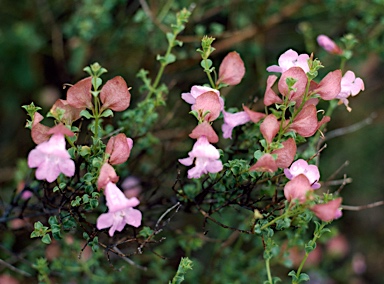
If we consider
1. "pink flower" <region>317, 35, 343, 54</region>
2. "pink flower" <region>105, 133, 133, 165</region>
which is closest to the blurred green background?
"pink flower" <region>317, 35, 343, 54</region>

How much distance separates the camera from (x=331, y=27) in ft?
4.69

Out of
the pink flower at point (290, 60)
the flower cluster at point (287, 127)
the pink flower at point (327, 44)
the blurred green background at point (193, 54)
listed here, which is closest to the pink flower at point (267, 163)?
the flower cluster at point (287, 127)

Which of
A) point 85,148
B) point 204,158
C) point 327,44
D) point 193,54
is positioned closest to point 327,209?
point 204,158

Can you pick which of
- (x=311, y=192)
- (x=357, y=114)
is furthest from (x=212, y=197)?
(x=357, y=114)

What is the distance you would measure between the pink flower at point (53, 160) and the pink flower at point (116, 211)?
0.16ft

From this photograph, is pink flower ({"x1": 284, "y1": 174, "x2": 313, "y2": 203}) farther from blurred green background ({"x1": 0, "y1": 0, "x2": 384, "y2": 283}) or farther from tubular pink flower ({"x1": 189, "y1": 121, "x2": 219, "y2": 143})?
blurred green background ({"x1": 0, "y1": 0, "x2": 384, "y2": 283})

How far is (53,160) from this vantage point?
1.91 feet

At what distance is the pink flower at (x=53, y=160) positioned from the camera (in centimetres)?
57

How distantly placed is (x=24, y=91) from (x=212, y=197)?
3.01 ft

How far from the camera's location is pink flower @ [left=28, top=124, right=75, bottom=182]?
57cm

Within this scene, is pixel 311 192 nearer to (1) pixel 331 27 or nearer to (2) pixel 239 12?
(2) pixel 239 12

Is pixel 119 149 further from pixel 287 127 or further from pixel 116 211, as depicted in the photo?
pixel 287 127

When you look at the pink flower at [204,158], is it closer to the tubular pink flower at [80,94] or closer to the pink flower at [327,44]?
the tubular pink flower at [80,94]

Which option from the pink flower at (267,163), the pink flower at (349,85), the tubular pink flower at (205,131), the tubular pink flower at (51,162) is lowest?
the pink flower at (349,85)
